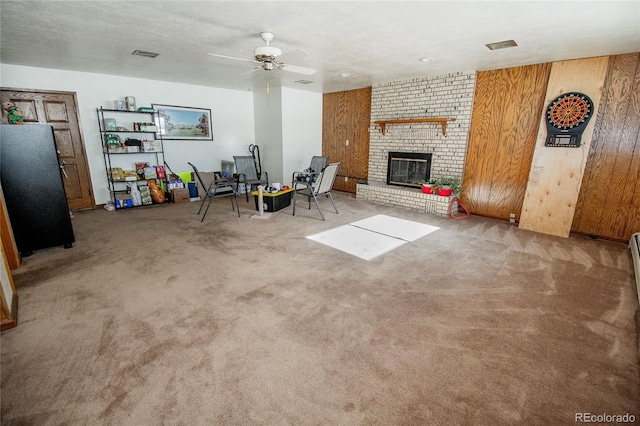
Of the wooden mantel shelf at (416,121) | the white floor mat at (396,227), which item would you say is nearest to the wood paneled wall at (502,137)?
the wooden mantel shelf at (416,121)

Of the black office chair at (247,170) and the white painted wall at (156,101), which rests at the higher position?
the white painted wall at (156,101)

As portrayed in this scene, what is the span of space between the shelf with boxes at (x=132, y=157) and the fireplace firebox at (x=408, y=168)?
4738mm

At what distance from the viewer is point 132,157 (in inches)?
227

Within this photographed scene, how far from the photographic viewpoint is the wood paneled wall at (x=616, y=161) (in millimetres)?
3613

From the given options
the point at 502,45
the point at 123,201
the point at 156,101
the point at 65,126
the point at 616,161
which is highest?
the point at 502,45

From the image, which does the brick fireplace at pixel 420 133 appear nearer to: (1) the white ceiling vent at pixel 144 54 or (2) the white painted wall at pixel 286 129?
(2) the white painted wall at pixel 286 129

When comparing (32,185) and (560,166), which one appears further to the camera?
(560,166)

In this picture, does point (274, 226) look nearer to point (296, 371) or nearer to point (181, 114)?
point (296, 371)

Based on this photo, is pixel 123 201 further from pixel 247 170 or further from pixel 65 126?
pixel 247 170

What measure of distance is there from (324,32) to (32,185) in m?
3.61

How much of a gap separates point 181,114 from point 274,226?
12.4ft

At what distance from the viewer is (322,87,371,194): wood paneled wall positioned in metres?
6.62
